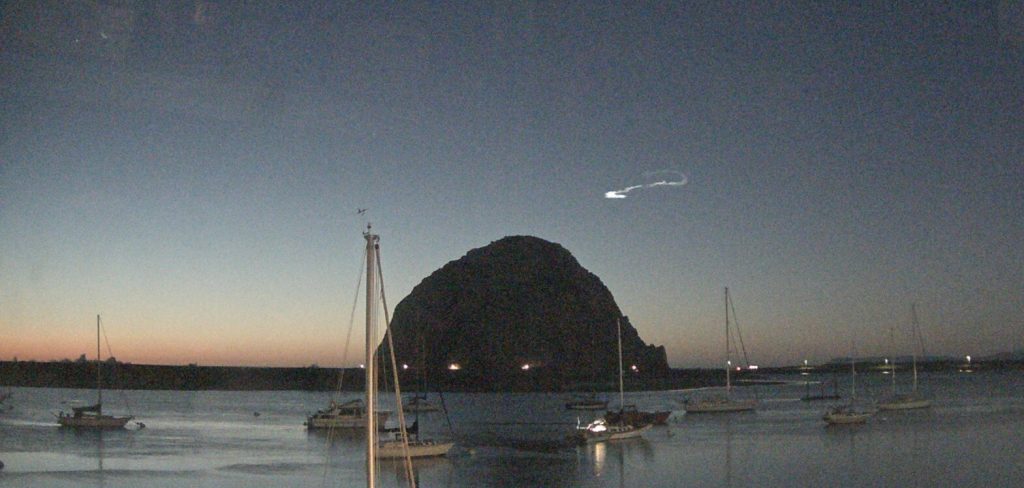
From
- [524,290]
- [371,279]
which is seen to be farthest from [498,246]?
[371,279]

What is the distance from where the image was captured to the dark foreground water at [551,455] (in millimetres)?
33656

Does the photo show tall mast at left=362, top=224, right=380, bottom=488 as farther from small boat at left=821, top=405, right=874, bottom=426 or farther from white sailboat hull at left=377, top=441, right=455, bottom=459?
small boat at left=821, top=405, right=874, bottom=426

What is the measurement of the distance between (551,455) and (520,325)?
11297 cm

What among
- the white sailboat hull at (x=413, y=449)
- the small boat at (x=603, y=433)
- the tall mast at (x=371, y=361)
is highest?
the tall mast at (x=371, y=361)

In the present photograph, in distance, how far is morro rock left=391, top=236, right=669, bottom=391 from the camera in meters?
153

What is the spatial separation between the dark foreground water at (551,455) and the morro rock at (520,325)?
8399 centimetres

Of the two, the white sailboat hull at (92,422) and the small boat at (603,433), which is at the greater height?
the small boat at (603,433)

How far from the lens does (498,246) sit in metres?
166

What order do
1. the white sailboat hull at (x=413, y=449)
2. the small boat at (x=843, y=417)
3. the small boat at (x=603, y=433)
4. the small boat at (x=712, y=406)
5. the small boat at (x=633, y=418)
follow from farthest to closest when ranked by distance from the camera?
1. the small boat at (x=712, y=406)
2. the small boat at (x=843, y=417)
3. the small boat at (x=633, y=418)
4. the small boat at (x=603, y=433)
5. the white sailboat hull at (x=413, y=449)

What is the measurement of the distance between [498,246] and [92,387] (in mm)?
67578

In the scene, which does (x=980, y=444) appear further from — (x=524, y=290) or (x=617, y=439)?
(x=524, y=290)

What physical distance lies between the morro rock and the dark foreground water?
83985 mm

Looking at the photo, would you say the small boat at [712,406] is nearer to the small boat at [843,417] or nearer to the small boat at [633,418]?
the small boat at [843,417]

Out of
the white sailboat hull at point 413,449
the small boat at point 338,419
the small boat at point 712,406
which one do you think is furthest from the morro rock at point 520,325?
the white sailboat hull at point 413,449
